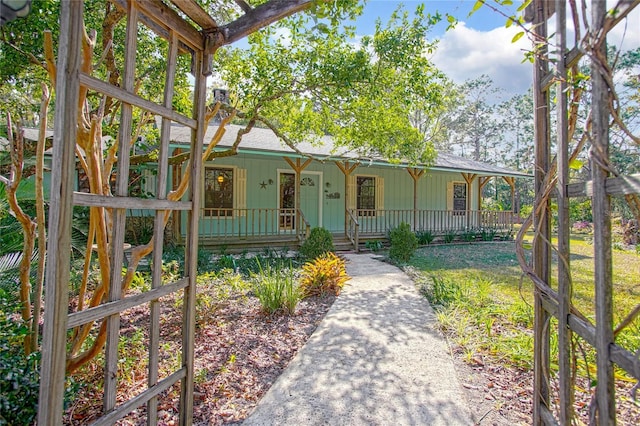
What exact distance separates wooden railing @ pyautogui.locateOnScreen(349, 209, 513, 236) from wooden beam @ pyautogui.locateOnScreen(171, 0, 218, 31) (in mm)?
9471

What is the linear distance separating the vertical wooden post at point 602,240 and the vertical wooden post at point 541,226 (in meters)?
0.56

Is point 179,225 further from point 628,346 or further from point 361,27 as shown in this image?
point 628,346

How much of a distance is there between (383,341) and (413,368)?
0.71 m

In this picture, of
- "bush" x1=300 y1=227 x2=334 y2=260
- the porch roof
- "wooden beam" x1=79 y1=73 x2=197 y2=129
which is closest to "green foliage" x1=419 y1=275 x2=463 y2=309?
"bush" x1=300 y1=227 x2=334 y2=260

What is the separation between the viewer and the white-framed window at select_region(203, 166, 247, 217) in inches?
435

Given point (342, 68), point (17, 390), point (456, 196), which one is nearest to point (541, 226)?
point (17, 390)

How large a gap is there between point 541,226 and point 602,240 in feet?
2.02

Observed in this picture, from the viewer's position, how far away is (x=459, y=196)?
55.4ft

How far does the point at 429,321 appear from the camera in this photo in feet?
15.6

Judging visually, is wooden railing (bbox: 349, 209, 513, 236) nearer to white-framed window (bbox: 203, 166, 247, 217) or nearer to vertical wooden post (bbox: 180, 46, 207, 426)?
white-framed window (bbox: 203, 166, 247, 217)

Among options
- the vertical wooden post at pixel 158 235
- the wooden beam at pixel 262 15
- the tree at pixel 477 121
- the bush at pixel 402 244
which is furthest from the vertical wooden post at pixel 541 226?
the tree at pixel 477 121

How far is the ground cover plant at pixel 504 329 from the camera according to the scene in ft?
9.09

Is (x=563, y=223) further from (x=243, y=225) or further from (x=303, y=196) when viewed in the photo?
(x=303, y=196)

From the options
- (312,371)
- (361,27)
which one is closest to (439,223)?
(361,27)
